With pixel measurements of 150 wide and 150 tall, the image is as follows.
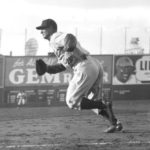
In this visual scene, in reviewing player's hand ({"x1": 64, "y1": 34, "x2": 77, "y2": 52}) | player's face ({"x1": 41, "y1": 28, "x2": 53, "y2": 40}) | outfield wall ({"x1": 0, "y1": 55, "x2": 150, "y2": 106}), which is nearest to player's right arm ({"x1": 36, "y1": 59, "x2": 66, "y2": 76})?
player's face ({"x1": 41, "y1": 28, "x2": 53, "y2": 40})

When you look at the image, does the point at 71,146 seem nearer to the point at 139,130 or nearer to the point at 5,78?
the point at 139,130

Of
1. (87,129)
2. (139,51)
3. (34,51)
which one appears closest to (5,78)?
(34,51)

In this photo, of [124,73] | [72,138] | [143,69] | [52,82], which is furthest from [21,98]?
[72,138]

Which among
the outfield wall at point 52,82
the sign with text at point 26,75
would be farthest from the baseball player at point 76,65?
the sign with text at point 26,75

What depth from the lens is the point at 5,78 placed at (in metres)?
17.4

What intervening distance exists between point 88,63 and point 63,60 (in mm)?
342

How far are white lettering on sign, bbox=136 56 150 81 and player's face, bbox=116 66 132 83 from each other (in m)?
0.37

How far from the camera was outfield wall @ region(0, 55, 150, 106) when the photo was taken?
56.6 feet

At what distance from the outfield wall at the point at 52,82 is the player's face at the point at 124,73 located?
14 cm

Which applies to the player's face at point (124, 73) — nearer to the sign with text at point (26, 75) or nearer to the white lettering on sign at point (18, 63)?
the sign with text at point (26, 75)

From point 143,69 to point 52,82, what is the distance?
4003mm

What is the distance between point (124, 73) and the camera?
17.8 m

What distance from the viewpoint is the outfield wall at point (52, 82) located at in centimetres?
1725

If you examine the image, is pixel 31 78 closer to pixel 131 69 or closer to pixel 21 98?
pixel 21 98
